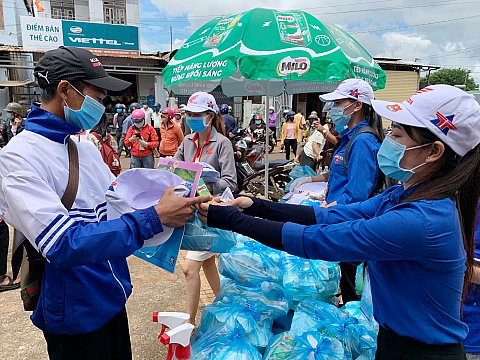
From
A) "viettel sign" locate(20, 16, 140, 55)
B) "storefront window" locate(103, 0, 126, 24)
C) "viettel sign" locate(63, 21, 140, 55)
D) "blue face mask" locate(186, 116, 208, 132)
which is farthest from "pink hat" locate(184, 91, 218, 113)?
"storefront window" locate(103, 0, 126, 24)

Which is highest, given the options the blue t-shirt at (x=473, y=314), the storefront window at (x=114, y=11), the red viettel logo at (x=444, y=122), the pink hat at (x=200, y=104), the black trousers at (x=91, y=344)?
the storefront window at (x=114, y=11)

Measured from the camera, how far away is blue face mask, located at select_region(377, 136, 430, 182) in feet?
4.87

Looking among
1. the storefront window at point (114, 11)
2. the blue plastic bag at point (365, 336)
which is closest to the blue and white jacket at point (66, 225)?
the blue plastic bag at point (365, 336)

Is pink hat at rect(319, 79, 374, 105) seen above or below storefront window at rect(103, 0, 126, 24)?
below

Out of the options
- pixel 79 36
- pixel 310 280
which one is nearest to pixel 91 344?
pixel 310 280

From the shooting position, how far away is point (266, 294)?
2.81 m

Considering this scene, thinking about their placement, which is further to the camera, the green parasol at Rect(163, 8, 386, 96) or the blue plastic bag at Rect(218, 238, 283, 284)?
the green parasol at Rect(163, 8, 386, 96)

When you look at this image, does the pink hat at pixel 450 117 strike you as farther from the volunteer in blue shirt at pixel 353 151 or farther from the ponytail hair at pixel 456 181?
the volunteer in blue shirt at pixel 353 151

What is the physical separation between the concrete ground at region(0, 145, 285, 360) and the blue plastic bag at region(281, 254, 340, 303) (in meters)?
1.04

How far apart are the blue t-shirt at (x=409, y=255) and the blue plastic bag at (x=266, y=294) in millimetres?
1298

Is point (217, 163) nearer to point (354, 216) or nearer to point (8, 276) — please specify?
point (354, 216)

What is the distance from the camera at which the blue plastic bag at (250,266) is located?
9.38 feet

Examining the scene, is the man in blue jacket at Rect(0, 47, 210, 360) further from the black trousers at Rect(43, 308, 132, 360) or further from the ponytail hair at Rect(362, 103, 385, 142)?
the ponytail hair at Rect(362, 103, 385, 142)

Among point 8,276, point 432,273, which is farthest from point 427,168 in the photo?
point 8,276
